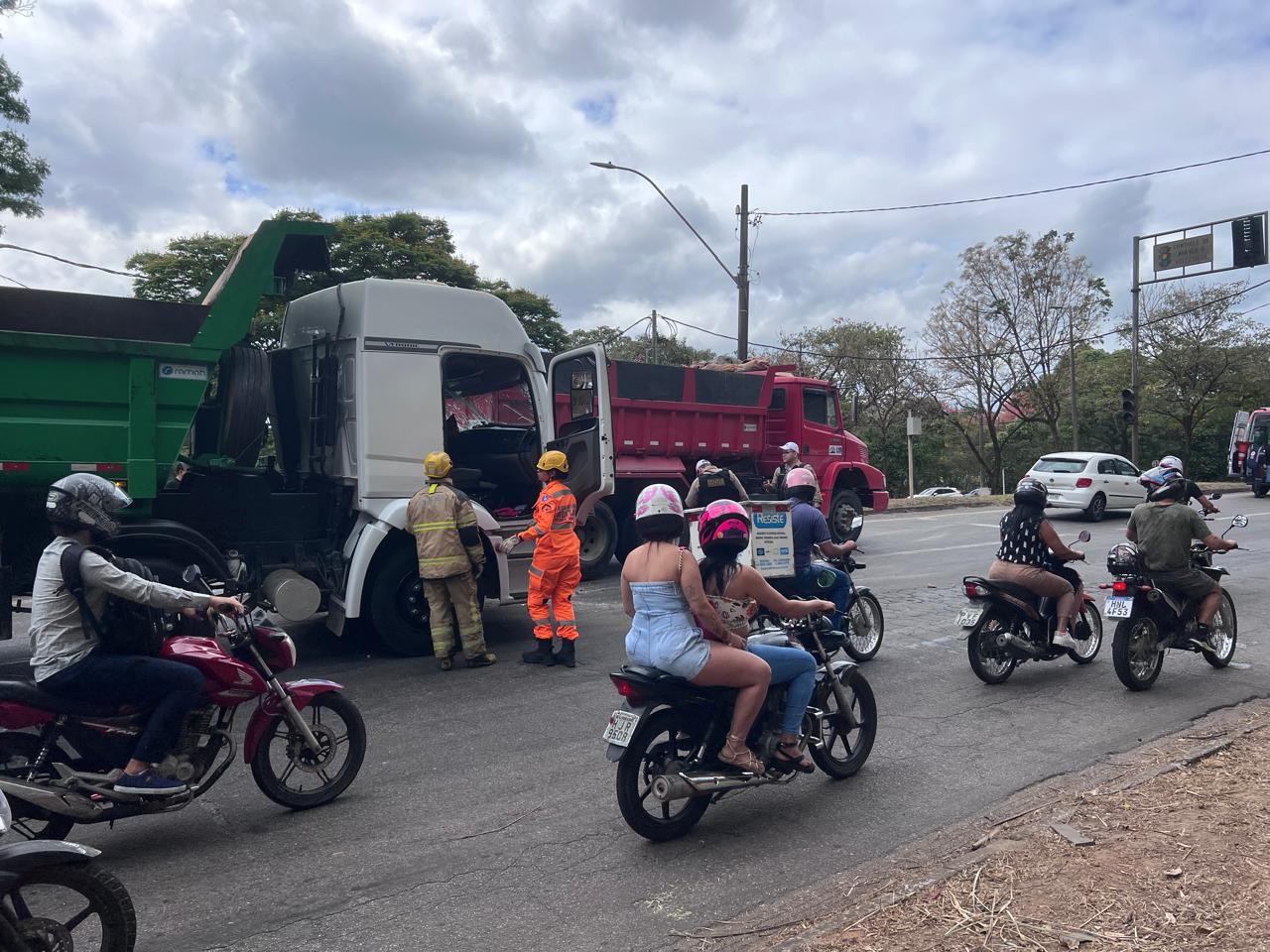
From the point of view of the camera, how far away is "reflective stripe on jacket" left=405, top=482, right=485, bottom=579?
24.5 feet

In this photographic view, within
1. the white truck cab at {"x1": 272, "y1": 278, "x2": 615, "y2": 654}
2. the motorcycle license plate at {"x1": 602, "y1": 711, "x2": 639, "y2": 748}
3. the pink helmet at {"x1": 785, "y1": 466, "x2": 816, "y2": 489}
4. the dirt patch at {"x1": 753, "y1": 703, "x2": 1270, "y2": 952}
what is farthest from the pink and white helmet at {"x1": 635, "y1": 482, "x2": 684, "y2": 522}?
the white truck cab at {"x1": 272, "y1": 278, "x2": 615, "y2": 654}

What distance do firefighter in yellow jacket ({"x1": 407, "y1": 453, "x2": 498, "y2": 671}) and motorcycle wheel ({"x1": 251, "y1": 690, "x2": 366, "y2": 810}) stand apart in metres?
2.58

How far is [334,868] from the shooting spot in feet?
13.5

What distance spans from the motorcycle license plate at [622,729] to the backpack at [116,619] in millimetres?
1996

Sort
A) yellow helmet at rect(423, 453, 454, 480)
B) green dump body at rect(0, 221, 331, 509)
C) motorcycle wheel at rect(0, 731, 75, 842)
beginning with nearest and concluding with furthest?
1. motorcycle wheel at rect(0, 731, 75, 842)
2. green dump body at rect(0, 221, 331, 509)
3. yellow helmet at rect(423, 453, 454, 480)

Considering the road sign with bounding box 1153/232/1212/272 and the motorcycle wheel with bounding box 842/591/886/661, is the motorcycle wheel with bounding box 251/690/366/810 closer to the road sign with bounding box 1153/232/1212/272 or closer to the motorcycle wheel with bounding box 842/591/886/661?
the motorcycle wheel with bounding box 842/591/886/661

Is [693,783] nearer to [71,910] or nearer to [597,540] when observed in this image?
[71,910]

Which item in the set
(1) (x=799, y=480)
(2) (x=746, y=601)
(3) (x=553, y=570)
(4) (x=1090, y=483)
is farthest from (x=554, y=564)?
(4) (x=1090, y=483)

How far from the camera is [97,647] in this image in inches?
162

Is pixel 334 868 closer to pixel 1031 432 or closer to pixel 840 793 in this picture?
pixel 840 793

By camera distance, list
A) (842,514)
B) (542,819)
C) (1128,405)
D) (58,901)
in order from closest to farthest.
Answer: (58,901) < (542,819) < (842,514) < (1128,405)

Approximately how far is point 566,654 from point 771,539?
1.88 metres

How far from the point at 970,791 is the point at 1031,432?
38.4 meters

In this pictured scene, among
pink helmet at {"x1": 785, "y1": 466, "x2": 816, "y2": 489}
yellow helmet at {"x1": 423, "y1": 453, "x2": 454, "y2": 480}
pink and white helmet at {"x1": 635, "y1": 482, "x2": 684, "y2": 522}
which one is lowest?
pink and white helmet at {"x1": 635, "y1": 482, "x2": 684, "y2": 522}
